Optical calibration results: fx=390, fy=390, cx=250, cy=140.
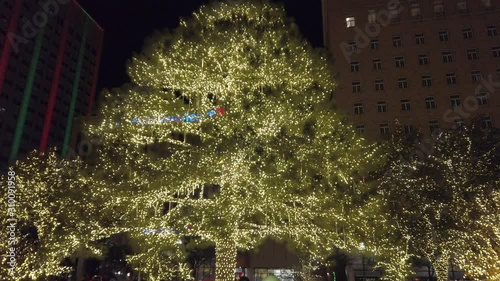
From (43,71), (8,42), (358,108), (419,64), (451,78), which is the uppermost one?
(8,42)

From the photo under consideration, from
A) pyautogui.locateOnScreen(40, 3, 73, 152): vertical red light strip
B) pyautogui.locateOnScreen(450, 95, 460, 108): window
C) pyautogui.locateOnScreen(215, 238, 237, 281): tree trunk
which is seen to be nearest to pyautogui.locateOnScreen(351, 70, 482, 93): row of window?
pyautogui.locateOnScreen(450, 95, 460, 108): window

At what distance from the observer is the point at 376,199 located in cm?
1040

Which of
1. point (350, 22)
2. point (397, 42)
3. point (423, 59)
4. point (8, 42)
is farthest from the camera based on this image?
point (8, 42)

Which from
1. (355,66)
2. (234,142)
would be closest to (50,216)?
(234,142)

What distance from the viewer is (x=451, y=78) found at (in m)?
33.0

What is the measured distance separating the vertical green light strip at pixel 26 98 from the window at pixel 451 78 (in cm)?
5437

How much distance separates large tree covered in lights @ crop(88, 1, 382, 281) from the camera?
34.4ft

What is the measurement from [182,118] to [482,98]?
95.4 feet

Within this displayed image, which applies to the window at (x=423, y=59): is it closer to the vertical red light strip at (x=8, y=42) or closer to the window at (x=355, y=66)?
the window at (x=355, y=66)

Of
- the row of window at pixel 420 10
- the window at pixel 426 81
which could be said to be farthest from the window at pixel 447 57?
the row of window at pixel 420 10

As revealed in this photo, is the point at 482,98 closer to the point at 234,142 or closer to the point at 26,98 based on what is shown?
the point at 234,142

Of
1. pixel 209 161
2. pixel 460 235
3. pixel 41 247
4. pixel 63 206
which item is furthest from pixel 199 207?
pixel 460 235

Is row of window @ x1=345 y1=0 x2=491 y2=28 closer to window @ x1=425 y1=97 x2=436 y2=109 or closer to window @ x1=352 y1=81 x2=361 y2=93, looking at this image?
window @ x1=352 y1=81 x2=361 y2=93

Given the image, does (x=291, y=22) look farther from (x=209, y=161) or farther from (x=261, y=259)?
(x=261, y=259)
